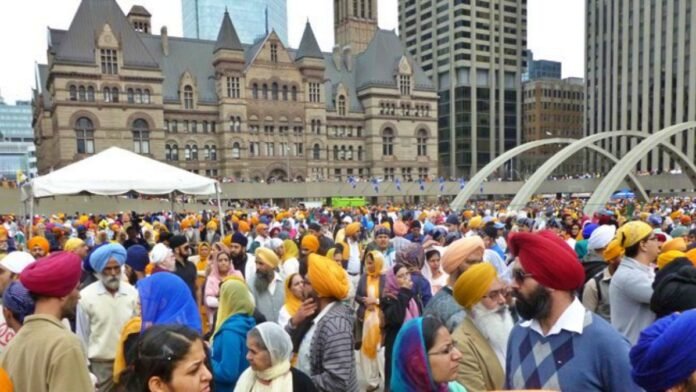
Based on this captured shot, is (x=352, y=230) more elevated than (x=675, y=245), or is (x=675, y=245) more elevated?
(x=675, y=245)

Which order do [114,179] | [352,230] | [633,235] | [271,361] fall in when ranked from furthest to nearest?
[114,179], [352,230], [633,235], [271,361]

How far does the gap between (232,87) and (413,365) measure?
57.8 m

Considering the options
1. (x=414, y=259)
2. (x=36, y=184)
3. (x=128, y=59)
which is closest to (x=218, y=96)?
(x=128, y=59)

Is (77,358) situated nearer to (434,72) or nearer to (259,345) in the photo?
(259,345)

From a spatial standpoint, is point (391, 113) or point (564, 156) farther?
point (391, 113)

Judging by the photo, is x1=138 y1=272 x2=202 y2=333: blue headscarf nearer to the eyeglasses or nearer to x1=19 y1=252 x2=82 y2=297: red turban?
x1=19 y1=252 x2=82 y2=297: red turban

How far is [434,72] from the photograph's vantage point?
98.0 meters

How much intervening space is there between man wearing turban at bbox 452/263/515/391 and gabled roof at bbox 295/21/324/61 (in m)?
60.3

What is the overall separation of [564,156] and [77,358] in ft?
115

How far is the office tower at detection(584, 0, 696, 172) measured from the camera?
80.0 m

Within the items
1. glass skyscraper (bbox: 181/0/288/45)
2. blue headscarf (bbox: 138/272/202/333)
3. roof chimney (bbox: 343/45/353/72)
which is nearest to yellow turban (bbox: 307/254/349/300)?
blue headscarf (bbox: 138/272/202/333)

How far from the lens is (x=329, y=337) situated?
10.7 ft

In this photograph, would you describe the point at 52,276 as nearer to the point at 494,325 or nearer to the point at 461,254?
the point at 494,325

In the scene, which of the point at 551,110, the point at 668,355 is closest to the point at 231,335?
the point at 668,355
